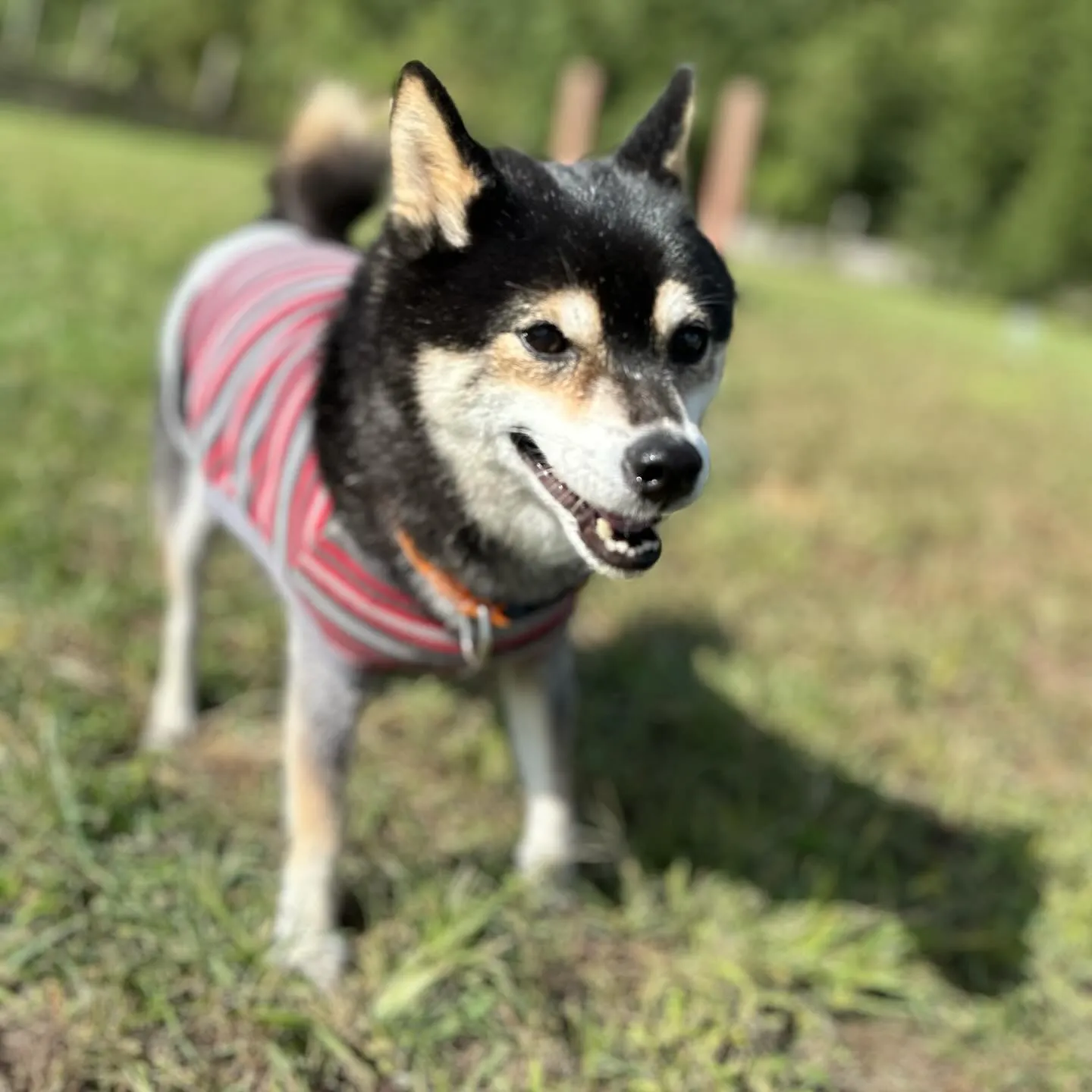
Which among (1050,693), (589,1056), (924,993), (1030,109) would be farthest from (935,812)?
(1030,109)

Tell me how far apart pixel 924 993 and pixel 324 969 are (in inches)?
47.2

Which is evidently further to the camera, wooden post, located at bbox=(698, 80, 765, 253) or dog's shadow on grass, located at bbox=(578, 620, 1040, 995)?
wooden post, located at bbox=(698, 80, 765, 253)

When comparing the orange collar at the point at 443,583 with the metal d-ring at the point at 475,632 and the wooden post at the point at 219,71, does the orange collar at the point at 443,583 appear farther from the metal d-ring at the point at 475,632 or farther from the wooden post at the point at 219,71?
the wooden post at the point at 219,71

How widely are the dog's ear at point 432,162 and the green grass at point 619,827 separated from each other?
50.0 inches

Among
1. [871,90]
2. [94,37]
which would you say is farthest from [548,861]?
[94,37]

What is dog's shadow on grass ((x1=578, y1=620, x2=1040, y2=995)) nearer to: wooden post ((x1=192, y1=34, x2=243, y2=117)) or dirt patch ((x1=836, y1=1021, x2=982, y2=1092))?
dirt patch ((x1=836, y1=1021, x2=982, y2=1092))

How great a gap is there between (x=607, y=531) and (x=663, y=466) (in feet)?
0.57

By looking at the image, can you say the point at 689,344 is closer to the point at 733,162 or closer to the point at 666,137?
the point at 666,137

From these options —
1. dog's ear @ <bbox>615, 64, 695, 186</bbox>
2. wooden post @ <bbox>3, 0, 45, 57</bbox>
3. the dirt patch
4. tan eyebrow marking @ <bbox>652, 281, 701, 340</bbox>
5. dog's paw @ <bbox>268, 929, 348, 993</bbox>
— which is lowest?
wooden post @ <bbox>3, 0, 45, 57</bbox>

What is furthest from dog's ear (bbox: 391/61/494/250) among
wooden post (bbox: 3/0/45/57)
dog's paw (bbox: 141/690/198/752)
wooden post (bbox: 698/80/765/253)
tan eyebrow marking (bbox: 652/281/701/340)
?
wooden post (bbox: 3/0/45/57)

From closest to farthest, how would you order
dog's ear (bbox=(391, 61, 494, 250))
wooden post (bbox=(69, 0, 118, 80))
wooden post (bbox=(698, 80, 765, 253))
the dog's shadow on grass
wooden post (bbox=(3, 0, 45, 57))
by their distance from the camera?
dog's ear (bbox=(391, 61, 494, 250))
the dog's shadow on grass
wooden post (bbox=(698, 80, 765, 253))
wooden post (bbox=(3, 0, 45, 57))
wooden post (bbox=(69, 0, 118, 80))

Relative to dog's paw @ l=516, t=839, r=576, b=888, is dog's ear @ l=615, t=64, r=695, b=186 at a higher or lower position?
higher

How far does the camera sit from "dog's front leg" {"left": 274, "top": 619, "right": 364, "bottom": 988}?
214cm

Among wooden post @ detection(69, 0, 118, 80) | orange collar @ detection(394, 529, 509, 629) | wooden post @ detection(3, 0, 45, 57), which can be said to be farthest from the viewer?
wooden post @ detection(69, 0, 118, 80)
